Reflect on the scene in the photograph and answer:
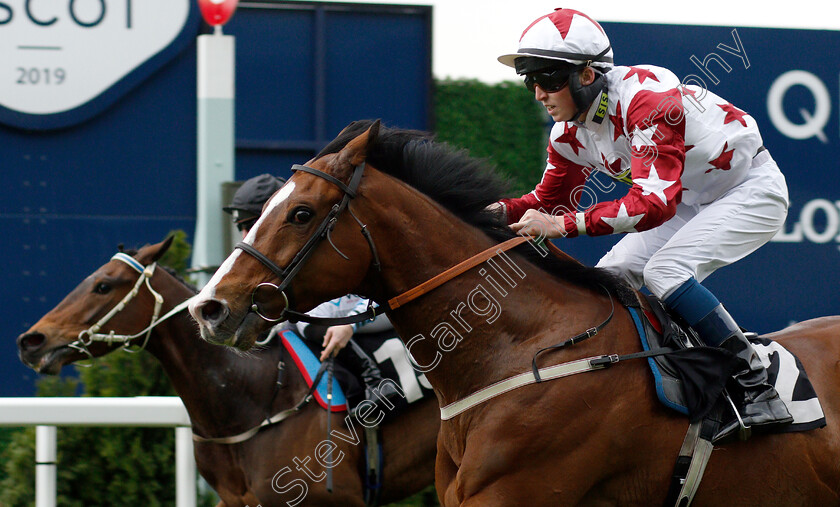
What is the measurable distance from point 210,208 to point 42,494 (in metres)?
1.71

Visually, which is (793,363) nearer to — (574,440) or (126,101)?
(574,440)

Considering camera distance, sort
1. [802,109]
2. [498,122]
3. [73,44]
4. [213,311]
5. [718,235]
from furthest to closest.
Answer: [498,122], [802,109], [73,44], [718,235], [213,311]

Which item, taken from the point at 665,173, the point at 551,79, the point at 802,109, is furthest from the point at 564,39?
the point at 802,109

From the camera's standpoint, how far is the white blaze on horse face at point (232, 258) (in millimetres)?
2327

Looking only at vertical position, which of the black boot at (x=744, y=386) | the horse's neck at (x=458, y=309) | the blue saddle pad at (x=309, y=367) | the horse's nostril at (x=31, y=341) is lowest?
the blue saddle pad at (x=309, y=367)

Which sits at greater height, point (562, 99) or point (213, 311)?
point (562, 99)

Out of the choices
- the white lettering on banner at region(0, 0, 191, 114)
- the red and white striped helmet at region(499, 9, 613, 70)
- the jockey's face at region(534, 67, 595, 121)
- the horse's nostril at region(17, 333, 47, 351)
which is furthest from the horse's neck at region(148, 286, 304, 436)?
the white lettering on banner at region(0, 0, 191, 114)

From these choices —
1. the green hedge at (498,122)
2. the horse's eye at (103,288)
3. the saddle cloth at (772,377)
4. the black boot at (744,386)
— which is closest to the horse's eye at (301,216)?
the saddle cloth at (772,377)

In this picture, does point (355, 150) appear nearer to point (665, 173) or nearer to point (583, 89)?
point (583, 89)

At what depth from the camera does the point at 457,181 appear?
2705 mm

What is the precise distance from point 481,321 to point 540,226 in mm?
320

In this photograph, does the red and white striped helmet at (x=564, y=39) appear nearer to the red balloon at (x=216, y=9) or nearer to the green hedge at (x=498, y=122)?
the red balloon at (x=216, y=9)

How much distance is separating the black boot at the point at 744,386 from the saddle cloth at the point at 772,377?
6cm

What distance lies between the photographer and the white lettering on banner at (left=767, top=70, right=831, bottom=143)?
589 centimetres
